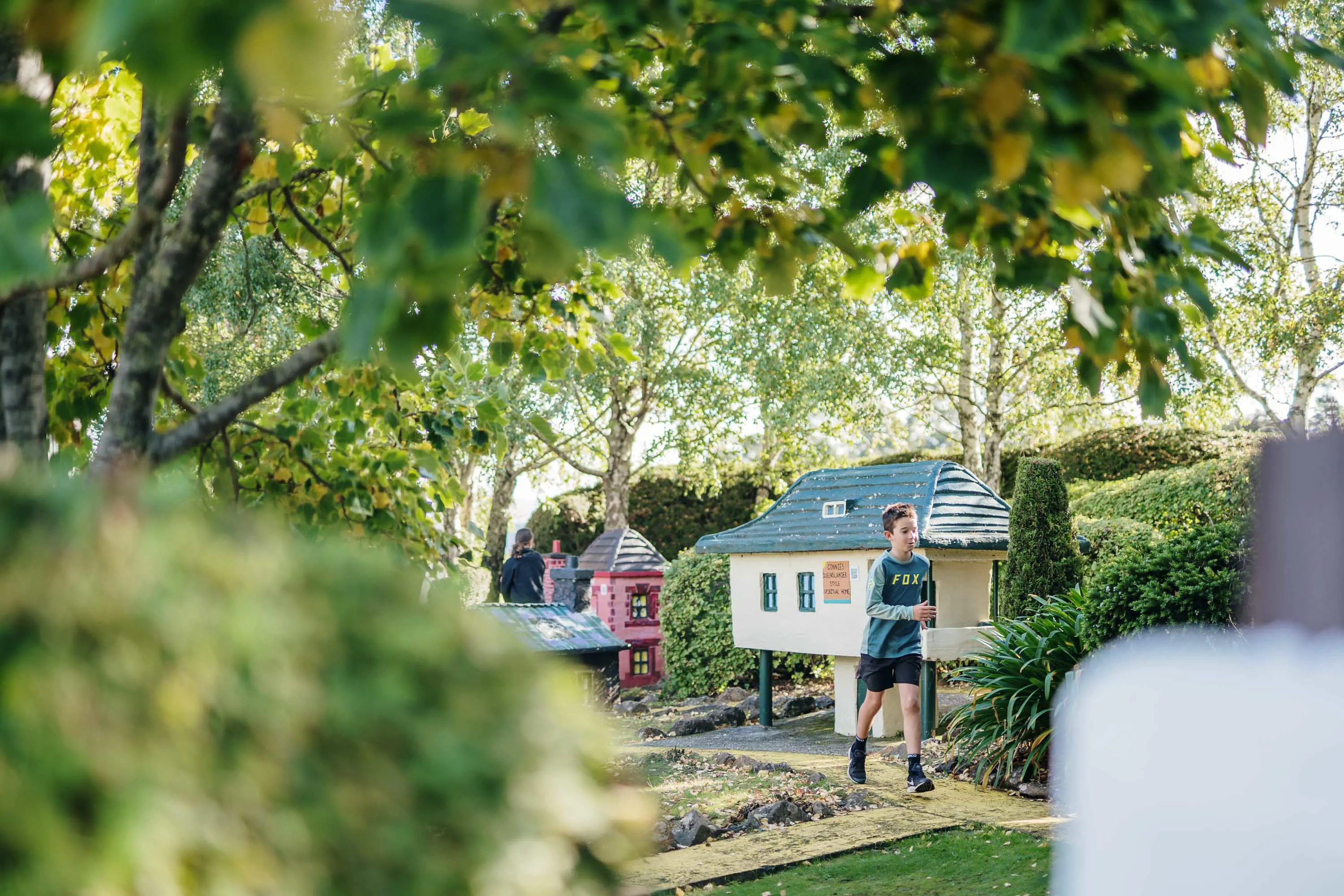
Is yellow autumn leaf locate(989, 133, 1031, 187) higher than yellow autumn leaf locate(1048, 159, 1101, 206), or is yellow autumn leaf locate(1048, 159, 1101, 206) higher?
yellow autumn leaf locate(989, 133, 1031, 187)

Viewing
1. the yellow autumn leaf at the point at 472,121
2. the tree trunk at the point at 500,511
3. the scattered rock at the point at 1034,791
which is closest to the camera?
the yellow autumn leaf at the point at 472,121

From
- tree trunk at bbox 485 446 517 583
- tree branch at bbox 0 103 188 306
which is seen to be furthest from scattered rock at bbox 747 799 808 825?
tree trunk at bbox 485 446 517 583

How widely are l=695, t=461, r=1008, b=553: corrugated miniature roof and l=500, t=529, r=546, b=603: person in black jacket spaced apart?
5.28 feet

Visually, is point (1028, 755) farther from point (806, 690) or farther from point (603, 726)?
point (806, 690)

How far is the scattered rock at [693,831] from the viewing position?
4852mm

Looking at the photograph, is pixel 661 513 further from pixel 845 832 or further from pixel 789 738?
pixel 845 832

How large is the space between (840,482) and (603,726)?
28.6 feet

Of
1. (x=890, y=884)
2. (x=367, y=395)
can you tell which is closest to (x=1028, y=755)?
(x=890, y=884)

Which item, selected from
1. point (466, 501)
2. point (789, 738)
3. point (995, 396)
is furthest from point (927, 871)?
point (466, 501)

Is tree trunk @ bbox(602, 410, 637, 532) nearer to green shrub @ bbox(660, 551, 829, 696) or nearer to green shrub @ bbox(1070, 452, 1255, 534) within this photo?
green shrub @ bbox(660, 551, 829, 696)

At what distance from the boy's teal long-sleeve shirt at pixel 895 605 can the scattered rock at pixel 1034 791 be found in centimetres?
98

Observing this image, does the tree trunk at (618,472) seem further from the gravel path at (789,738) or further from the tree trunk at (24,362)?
the tree trunk at (24,362)

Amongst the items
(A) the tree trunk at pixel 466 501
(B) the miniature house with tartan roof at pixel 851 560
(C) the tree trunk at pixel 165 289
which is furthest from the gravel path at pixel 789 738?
(A) the tree trunk at pixel 466 501

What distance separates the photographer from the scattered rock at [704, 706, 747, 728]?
33.3ft
